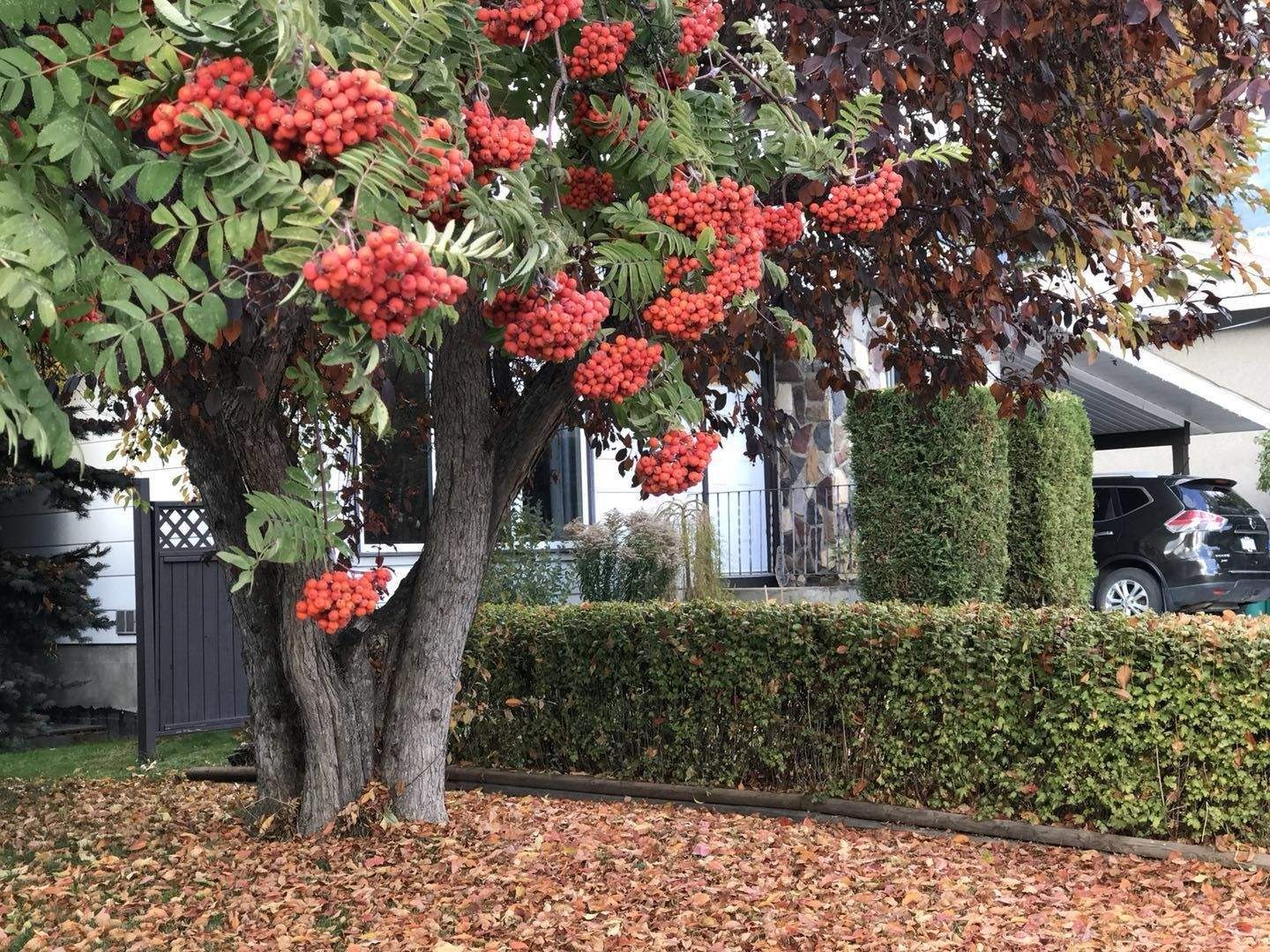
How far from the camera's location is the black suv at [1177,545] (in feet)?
41.8

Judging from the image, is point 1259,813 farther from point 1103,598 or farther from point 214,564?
point 1103,598

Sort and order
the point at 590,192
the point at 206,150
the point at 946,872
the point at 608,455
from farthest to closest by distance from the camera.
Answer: the point at 608,455, the point at 946,872, the point at 590,192, the point at 206,150

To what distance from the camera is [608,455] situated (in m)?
12.3

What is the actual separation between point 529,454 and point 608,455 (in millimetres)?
6739

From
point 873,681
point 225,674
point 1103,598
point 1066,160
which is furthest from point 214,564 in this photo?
point 1103,598

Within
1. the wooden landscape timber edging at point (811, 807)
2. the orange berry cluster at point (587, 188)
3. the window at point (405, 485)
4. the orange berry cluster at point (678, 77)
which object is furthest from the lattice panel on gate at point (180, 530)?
the orange berry cluster at point (678, 77)

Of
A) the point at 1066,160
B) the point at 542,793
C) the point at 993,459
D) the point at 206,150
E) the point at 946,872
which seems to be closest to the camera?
the point at 206,150

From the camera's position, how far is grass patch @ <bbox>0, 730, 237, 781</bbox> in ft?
28.9

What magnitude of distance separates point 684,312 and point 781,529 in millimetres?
9914

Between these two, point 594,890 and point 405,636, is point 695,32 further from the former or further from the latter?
point 594,890

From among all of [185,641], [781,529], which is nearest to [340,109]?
[185,641]

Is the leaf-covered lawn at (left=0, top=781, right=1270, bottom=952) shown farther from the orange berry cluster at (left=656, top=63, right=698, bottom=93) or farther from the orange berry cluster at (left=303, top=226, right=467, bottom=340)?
the orange berry cluster at (left=656, top=63, right=698, bottom=93)

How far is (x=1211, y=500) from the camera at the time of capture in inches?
512

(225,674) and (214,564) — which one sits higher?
(214,564)
